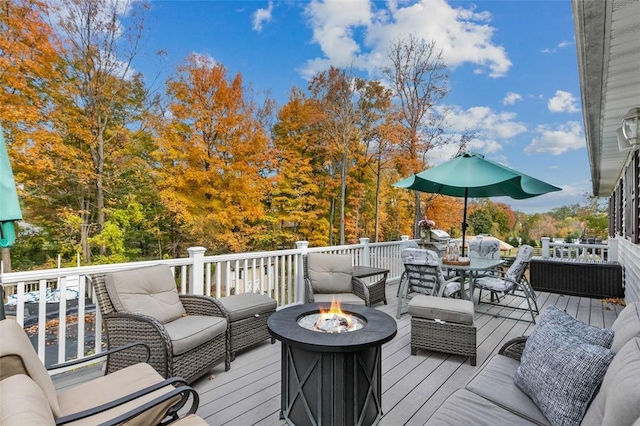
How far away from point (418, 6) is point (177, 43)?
786 cm

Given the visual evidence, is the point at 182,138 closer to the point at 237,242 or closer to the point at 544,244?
the point at 237,242

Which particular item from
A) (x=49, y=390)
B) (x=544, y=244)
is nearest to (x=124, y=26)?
(x=49, y=390)

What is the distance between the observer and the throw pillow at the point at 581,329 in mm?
1687

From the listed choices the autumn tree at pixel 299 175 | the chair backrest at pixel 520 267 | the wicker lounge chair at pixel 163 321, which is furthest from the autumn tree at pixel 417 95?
the wicker lounge chair at pixel 163 321

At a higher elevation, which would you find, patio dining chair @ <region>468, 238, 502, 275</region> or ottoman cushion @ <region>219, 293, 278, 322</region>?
patio dining chair @ <region>468, 238, 502, 275</region>

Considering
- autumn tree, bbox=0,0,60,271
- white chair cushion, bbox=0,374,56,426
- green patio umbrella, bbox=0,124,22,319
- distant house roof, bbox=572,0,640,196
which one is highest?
autumn tree, bbox=0,0,60,271

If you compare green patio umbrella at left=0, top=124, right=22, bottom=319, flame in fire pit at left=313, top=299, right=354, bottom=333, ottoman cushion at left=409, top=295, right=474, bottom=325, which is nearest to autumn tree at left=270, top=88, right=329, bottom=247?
ottoman cushion at left=409, top=295, right=474, bottom=325

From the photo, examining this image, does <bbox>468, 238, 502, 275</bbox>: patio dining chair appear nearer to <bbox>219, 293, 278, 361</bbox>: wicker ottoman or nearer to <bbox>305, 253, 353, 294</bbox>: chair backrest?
<bbox>305, 253, 353, 294</bbox>: chair backrest

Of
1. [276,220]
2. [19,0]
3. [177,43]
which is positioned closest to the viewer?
[19,0]

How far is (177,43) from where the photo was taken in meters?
10.5

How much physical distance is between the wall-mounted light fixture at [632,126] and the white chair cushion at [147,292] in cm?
505

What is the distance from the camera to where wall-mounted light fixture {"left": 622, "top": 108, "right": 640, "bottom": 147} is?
11.2ft

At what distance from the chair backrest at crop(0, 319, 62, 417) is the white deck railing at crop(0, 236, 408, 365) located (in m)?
1.30

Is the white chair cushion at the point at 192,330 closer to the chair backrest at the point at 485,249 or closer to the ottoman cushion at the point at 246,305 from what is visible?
the ottoman cushion at the point at 246,305
